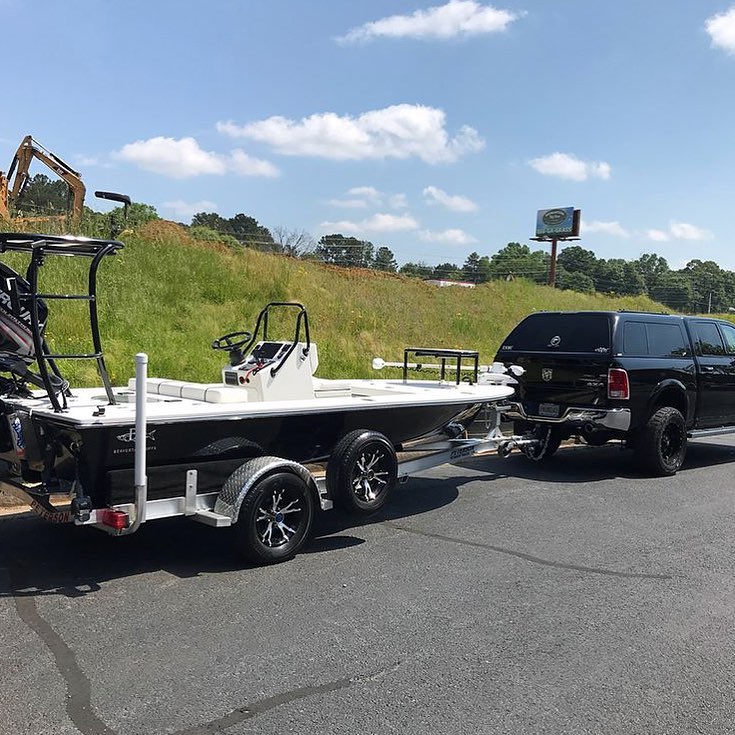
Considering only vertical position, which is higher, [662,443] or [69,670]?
[662,443]

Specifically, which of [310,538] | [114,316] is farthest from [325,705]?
[114,316]

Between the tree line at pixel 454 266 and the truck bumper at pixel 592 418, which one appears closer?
the truck bumper at pixel 592 418

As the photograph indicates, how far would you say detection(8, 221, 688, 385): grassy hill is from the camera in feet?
39.9

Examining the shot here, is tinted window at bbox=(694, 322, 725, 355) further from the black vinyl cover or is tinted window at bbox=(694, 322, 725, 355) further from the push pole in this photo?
the black vinyl cover

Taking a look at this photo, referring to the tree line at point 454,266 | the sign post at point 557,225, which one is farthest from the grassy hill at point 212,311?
the sign post at point 557,225

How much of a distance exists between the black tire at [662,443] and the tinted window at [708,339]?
4.04 feet

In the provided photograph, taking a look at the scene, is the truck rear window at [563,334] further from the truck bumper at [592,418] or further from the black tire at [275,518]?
the black tire at [275,518]

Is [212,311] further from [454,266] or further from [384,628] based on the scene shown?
[454,266]

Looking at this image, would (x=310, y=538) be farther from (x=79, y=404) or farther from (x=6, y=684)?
(x=6, y=684)

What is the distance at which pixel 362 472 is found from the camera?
20.5 ft

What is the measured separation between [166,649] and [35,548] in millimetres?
2181

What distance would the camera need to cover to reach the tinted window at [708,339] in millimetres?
10231

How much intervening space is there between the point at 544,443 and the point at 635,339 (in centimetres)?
168

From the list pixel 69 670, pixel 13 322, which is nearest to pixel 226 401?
pixel 13 322
